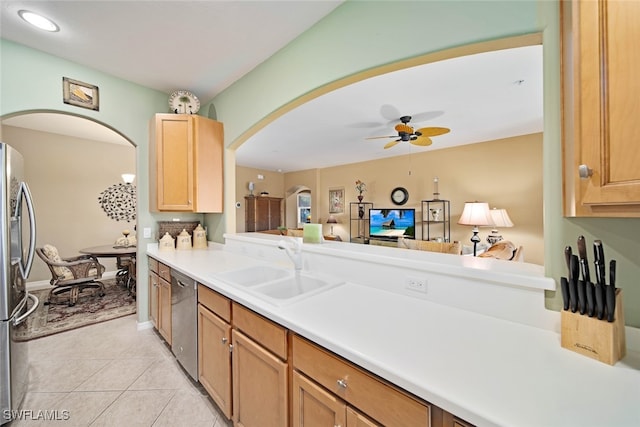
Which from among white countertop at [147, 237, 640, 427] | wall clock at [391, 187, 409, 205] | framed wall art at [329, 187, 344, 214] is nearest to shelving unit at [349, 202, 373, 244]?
framed wall art at [329, 187, 344, 214]

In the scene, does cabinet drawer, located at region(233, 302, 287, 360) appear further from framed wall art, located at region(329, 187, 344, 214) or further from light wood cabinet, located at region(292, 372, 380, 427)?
framed wall art, located at region(329, 187, 344, 214)

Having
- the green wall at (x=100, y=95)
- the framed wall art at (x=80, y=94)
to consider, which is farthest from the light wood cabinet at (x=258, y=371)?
the framed wall art at (x=80, y=94)

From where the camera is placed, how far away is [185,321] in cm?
189

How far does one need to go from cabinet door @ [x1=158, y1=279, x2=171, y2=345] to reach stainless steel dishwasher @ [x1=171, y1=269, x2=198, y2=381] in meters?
Answer: 0.10

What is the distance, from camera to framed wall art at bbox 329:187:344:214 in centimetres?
695


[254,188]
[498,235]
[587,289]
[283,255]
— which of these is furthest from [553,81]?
[254,188]

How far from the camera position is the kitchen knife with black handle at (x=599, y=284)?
757mm

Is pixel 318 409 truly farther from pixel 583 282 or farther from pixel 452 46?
pixel 452 46

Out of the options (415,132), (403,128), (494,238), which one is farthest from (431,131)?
(494,238)

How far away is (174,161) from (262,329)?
2.17 metres

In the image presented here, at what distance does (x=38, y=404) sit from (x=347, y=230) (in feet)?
19.3

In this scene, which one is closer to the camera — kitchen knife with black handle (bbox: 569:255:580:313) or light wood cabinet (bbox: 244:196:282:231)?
kitchen knife with black handle (bbox: 569:255:580:313)

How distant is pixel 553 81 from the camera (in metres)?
0.93

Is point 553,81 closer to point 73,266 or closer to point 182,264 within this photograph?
point 182,264
